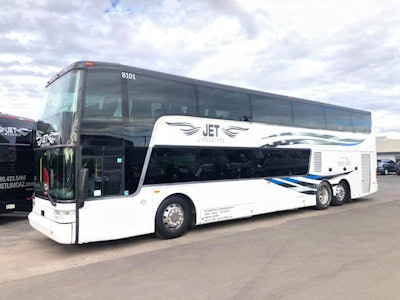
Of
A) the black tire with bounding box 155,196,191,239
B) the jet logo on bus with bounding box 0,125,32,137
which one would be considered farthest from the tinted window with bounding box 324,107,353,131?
the jet logo on bus with bounding box 0,125,32,137

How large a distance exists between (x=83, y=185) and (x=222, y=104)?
4453 mm

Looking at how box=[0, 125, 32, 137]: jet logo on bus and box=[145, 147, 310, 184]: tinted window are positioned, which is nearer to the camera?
box=[145, 147, 310, 184]: tinted window

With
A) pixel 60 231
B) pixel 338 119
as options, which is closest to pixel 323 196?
pixel 338 119

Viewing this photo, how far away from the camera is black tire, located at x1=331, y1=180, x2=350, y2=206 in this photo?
526 inches

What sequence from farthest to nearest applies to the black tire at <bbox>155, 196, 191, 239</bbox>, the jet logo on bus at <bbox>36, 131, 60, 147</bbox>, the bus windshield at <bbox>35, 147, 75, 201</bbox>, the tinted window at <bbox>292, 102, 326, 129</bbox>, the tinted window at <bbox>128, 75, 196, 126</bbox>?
the tinted window at <bbox>292, 102, 326, 129</bbox> < the black tire at <bbox>155, 196, 191, 239</bbox> < the tinted window at <bbox>128, 75, 196, 126</bbox> < the jet logo on bus at <bbox>36, 131, 60, 147</bbox> < the bus windshield at <bbox>35, 147, 75, 201</bbox>

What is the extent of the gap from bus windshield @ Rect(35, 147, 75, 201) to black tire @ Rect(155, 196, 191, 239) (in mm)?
2120

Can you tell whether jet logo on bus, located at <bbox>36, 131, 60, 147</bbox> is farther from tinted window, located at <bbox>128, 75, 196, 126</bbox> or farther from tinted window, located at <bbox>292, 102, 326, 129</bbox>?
tinted window, located at <bbox>292, 102, 326, 129</bbox>

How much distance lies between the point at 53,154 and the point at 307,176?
834 centimetres

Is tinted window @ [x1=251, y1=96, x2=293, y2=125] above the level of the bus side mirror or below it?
above

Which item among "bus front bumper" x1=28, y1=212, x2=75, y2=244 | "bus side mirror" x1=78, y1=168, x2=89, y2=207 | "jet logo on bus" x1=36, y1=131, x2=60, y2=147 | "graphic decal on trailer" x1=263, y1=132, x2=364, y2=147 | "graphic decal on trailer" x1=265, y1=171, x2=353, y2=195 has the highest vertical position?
"graphic decal on trailer" x1=263, y1=132, x2=364, y2=147

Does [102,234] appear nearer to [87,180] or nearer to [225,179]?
[87,180]

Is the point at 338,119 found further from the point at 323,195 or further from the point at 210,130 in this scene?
the point at 210,130

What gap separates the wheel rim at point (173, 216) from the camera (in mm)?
7988

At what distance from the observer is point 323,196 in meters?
12.8
